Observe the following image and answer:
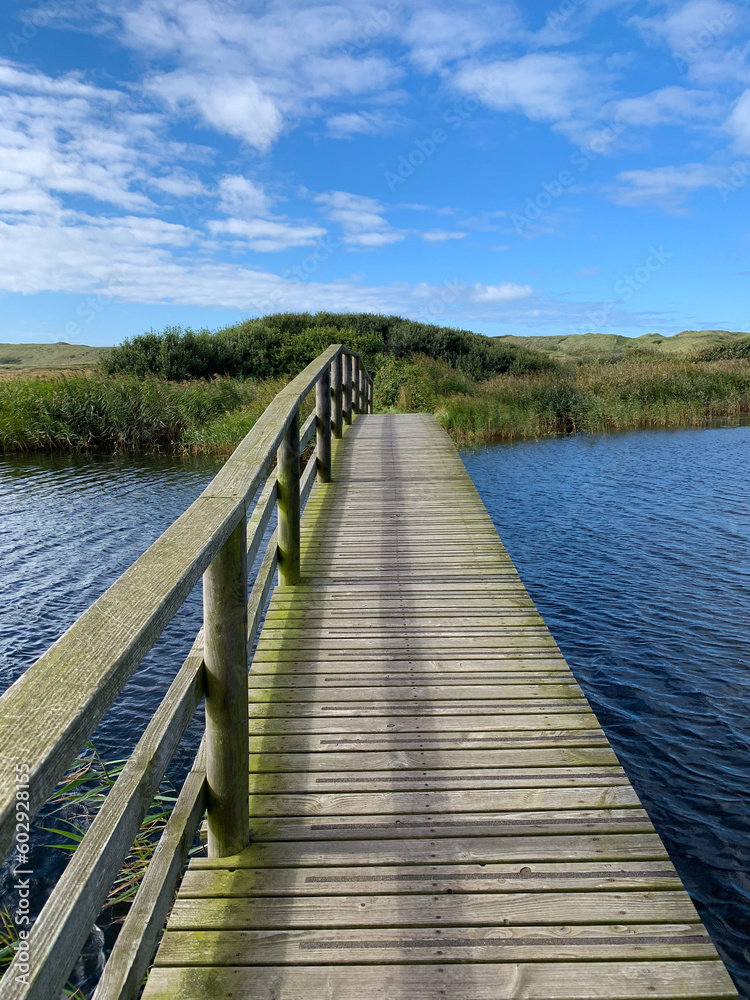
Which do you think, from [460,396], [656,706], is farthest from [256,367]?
[656,706]

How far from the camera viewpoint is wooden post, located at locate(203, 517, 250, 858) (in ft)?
7.10

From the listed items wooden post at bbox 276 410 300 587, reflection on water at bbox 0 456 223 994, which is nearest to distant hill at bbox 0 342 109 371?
reflection on water at bbox 0 456 223 994

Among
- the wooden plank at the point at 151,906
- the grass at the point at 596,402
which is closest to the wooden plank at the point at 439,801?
the wooden plank at the point at 151,906

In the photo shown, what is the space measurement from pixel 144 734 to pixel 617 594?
6082 mm

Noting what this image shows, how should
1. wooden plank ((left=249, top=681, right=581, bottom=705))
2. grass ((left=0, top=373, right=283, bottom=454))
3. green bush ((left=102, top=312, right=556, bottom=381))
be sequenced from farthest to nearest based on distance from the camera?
green bush ((left=102, top=312, right=556, bottom=381)), grass ((left=0, top=373, right=283, bottom=454)), wooden plank ((left=249, top=681, right=581, bottom=705))

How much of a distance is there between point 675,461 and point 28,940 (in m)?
15.0

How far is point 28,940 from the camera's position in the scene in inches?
47.6

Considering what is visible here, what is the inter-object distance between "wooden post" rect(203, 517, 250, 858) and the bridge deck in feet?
0.42

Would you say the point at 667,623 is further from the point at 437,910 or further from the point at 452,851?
the point at 437,910

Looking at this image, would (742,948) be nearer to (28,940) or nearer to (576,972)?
(576,972)

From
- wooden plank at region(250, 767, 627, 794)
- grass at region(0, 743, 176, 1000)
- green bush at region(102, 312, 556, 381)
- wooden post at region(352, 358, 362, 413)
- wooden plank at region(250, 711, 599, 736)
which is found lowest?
grass at region(0, 743, 176, 1000)

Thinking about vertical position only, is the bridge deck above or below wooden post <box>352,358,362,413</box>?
below

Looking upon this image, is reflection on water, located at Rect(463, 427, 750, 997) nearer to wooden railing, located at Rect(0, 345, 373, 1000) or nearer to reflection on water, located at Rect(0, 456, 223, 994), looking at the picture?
wooden railing, located at Rect(0, 345, 373, 1000)

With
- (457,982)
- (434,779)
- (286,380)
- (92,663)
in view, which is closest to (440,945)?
(457,982)
